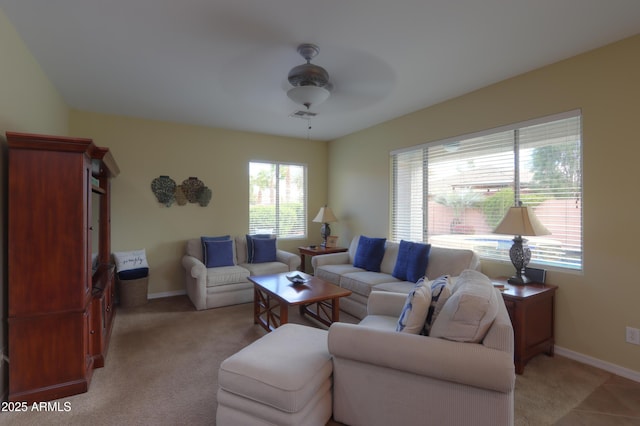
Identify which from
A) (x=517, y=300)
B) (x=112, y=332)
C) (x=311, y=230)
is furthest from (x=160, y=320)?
(x=517, y=300)

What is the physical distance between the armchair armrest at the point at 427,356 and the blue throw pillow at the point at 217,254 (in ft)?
10.4

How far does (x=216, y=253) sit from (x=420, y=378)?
11.9 feet

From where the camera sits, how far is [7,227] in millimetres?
2289

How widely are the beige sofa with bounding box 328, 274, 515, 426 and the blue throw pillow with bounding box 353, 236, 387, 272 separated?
2.46m

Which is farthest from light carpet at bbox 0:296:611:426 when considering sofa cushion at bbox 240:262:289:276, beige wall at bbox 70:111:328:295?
beige wall at bbox 70:111:328:295

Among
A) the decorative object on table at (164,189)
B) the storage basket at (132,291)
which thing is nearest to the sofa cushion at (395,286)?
the storage basket at (132,291)

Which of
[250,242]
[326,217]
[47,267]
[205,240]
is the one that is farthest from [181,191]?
[47,267]

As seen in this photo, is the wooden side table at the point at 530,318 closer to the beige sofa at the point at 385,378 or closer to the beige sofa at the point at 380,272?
the beige sofa at the point at 380,272

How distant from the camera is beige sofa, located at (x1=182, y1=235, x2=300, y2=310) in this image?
415 cm

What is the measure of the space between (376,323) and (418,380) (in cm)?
68

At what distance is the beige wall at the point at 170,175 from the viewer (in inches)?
177

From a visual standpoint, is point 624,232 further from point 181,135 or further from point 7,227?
point 181,135

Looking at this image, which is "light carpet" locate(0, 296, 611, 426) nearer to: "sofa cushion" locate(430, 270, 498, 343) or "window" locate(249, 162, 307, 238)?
"sofa cushion" locate(430, 270, 498, 343)

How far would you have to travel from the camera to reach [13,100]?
243 centimetres
